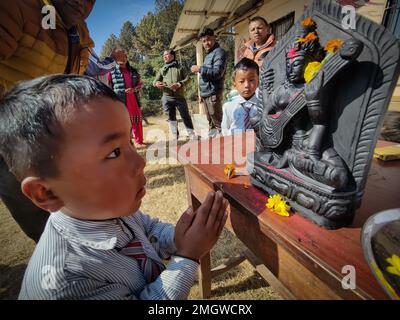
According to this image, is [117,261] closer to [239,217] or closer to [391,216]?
[239,217]

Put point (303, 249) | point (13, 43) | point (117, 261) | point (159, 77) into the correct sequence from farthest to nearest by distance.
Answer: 1. point (159, 77)
2. point (13, 43)
3. point (117, 261)
4. point (303, 249)

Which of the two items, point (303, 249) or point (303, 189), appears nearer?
point (303, 249)

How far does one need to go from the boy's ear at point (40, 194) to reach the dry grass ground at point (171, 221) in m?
1.43

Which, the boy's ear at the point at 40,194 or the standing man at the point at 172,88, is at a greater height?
the standing man at the point at 172,88

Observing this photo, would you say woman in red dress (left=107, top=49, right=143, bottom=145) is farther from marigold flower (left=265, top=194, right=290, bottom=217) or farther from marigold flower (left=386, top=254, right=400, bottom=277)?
marigold flower (left=386, top=254, right=400, bottom=277)

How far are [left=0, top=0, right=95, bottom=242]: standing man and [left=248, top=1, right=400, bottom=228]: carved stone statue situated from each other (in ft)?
4.40

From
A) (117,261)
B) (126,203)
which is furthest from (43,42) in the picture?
(117,261)

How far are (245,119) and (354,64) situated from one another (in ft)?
5.59

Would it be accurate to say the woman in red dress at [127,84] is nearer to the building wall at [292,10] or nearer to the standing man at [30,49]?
the standing man at [30,49]

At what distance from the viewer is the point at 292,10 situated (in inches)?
173

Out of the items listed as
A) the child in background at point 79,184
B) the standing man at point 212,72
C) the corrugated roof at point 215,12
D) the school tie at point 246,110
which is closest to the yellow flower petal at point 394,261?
the child in background at point 79,184

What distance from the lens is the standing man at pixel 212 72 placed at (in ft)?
11.7

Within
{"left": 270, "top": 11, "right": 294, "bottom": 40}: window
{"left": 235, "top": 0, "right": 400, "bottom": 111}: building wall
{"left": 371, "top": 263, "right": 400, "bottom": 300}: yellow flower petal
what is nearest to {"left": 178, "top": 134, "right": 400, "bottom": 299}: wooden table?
{"left": 371, "top": 263, "right": 400, "bottom": 300}: yellow flower petal

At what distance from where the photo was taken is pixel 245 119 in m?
2.34
